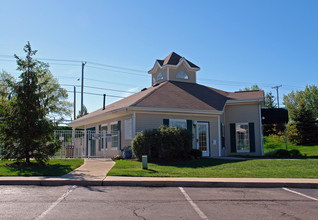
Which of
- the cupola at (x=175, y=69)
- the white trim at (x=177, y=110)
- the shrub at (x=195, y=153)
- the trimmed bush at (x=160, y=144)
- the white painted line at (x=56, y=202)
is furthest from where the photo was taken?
the cupola at (x=175, y=69)

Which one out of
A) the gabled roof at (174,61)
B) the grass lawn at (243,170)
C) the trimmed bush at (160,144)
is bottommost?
the grass lawn at (243,170)

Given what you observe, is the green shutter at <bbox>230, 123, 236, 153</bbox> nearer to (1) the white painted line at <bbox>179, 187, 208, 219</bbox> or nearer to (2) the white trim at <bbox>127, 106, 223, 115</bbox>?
(2) the white trim at <bbox>127, 106, 223, 115</bbox>

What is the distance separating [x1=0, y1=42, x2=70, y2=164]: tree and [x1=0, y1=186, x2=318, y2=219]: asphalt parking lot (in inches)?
197

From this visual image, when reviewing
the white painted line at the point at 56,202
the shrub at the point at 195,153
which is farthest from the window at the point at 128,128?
the white painted line at the point at 56,202

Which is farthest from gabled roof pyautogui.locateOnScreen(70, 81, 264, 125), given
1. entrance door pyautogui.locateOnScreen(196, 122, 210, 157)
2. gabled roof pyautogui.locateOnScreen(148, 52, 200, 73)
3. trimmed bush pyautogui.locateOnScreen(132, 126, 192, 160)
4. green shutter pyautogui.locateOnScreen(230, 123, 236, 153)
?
trimmed bush pyautogui.locateOnScreen(132, 126, 192, 160)

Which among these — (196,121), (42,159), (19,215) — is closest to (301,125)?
(196,121)

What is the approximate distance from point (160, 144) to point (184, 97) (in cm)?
581

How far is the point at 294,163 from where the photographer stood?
1434 cm

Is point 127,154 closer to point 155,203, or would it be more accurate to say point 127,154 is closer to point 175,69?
point 175,69

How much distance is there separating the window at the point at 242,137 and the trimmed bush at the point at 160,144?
6.63m

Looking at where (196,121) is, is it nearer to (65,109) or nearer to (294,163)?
(294,163)

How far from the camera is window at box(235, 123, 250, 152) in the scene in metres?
21.6

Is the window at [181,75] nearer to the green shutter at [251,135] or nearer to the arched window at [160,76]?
the arched window at [160,76]

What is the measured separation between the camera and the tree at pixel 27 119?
13422mm
